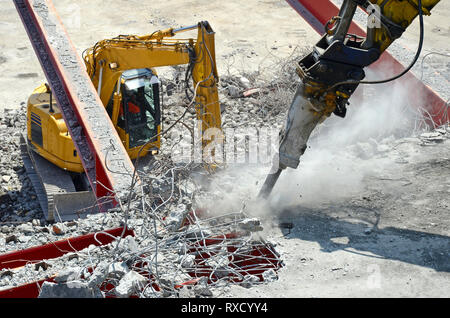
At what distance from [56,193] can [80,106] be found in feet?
5.36

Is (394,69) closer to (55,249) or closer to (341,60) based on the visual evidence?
(341,60)

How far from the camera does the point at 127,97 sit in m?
9.52

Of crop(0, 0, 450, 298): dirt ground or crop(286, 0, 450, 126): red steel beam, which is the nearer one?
crop(0, 0, 450, 298): dirt ground

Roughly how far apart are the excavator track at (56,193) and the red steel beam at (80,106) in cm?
105

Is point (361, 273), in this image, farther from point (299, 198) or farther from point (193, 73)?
point (193, 73)

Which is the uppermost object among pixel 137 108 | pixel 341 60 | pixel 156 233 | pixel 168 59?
pixel 341 60

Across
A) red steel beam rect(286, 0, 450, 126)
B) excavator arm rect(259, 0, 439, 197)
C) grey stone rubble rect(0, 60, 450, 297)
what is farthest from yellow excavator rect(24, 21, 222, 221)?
red steel beam rect(286, 0, 450, 126)

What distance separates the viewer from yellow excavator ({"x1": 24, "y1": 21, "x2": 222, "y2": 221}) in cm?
869

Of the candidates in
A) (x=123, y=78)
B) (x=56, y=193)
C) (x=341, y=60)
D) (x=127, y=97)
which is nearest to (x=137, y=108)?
(x=127, y=97)

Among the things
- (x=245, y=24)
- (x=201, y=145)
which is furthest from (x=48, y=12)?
(x=245, y=24)

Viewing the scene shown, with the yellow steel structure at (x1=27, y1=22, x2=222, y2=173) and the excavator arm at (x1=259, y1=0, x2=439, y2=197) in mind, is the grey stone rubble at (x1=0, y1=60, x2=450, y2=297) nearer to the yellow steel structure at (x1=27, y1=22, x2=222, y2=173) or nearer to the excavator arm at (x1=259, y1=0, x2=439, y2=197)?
the yellow steel structure at (x1=27, y1=22, x2=222, y2=173)

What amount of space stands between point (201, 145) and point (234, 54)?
7081 mm

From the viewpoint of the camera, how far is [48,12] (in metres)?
9.79

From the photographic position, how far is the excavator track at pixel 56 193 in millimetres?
9125
